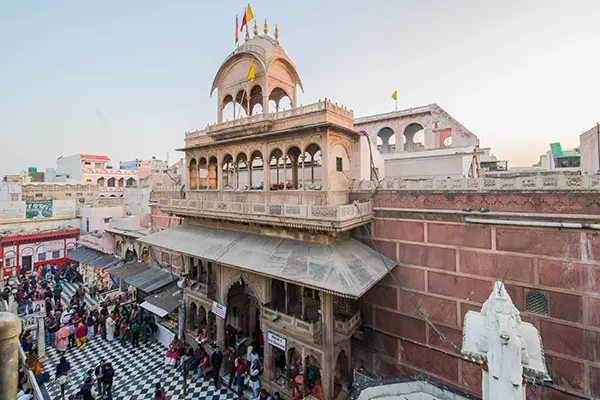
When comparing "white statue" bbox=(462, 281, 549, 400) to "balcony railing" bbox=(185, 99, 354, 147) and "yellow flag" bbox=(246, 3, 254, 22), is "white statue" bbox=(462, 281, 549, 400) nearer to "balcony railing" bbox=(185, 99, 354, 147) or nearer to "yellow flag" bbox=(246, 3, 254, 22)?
"balcony railing" bbox=(185, 99, 354, 147)

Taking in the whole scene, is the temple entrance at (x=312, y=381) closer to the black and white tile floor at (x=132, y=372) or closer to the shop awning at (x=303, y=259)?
the black and white tile floor at (x=132, y=372)

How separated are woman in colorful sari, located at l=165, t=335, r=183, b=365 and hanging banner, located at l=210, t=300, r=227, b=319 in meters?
2.46

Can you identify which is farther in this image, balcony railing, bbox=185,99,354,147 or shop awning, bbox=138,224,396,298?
balcony railing, bbox=185,99,354,147

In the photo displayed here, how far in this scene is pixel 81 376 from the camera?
11.9 metres

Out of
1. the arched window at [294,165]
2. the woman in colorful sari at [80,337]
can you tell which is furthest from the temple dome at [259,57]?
the woman in colorful sari at [80,337]

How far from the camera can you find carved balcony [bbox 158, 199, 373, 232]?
8.87 m

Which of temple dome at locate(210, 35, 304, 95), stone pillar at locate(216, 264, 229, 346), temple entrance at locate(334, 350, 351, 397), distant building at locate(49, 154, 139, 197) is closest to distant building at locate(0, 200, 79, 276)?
distant building at locate(49, 154, 139, 197)

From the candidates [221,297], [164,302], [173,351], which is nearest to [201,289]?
[221,297]

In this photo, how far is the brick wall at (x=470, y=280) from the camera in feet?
24.0

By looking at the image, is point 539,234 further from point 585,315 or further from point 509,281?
point 585,315

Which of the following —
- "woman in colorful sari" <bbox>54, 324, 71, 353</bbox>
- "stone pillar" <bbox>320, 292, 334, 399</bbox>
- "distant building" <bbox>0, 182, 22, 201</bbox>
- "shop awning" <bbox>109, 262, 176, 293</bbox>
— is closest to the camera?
"stone pillar" <bbox>320, 292, 334, 399</bbox>

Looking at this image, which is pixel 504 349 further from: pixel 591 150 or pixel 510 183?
pixel 591 150

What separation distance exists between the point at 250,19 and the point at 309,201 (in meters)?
8.79

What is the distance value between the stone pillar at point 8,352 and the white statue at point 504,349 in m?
4.67
